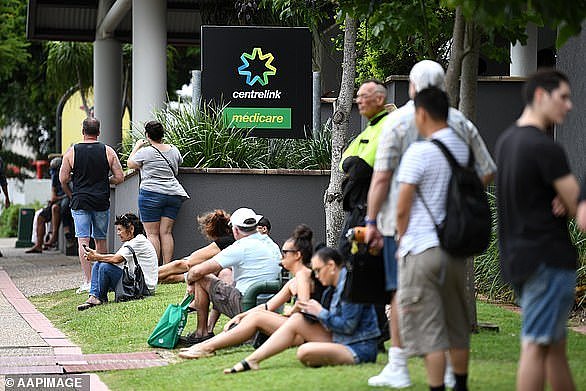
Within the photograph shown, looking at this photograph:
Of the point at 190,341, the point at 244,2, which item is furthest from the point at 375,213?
the point at 244,2

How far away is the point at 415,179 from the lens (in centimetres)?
635

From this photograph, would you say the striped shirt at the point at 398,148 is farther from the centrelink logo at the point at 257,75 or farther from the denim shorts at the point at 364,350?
the centrelink logo at the point at 257,75

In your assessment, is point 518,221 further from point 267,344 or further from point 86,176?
point 86,176

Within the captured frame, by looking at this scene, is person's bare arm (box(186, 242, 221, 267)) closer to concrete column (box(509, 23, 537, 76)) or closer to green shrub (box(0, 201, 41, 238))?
Result: concrete column (box(509, 23, 537, 76))

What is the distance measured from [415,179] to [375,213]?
0.77 m

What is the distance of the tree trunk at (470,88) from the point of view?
9.82m

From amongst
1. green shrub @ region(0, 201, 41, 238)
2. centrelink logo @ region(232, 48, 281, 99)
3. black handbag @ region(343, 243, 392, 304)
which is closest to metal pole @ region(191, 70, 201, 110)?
centrelink logo @ region(232, 48, 281, 99)

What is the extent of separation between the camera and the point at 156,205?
1484cm

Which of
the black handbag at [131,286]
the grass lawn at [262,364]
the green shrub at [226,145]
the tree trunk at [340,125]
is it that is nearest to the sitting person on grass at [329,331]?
the grass lawn at [262,364]

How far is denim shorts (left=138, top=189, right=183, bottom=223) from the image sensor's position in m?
14.8

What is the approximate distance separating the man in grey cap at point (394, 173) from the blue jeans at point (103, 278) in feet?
19.8

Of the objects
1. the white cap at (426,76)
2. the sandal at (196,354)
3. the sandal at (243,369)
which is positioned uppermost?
the white cap at (426,76)

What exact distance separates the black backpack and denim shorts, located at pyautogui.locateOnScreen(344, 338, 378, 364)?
6.72ft

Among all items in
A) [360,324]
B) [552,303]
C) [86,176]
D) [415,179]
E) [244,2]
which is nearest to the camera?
[552,303]
